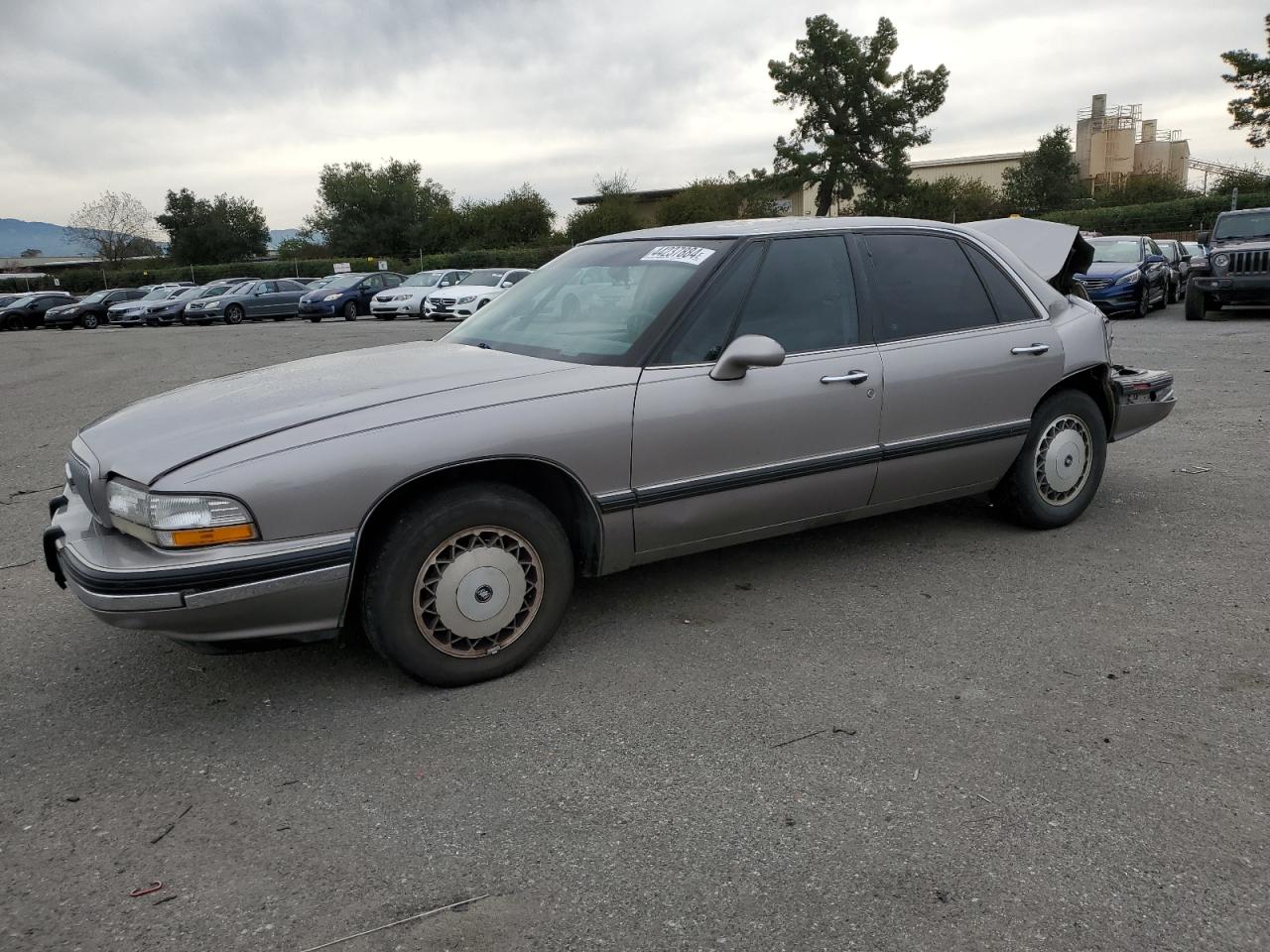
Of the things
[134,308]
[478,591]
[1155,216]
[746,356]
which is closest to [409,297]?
[134,308]

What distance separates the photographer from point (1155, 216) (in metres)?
37.3

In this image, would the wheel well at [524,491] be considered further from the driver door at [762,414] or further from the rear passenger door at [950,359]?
the rear passenger door at [950,359]

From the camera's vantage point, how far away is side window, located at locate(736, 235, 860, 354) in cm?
387

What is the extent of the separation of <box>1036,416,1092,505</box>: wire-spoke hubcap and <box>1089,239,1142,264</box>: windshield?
48.3ft

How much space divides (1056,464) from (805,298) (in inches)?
65.2

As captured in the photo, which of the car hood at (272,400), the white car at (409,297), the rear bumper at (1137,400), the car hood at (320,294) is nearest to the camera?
the car hood at (272,400)

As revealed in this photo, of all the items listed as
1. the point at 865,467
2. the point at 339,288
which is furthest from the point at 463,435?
the point at 339,288

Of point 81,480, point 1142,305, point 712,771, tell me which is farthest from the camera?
point 1142,305

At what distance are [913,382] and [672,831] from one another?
2.36m

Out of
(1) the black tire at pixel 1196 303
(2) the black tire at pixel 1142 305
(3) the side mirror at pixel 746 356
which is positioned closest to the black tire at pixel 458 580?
(3) the side mirror at pixel 746 356

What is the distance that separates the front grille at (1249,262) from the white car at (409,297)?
17.9m

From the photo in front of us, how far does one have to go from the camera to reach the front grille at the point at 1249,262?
14.7 metres

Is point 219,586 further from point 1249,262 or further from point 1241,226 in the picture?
point 1241,226

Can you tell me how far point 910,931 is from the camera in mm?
2111
